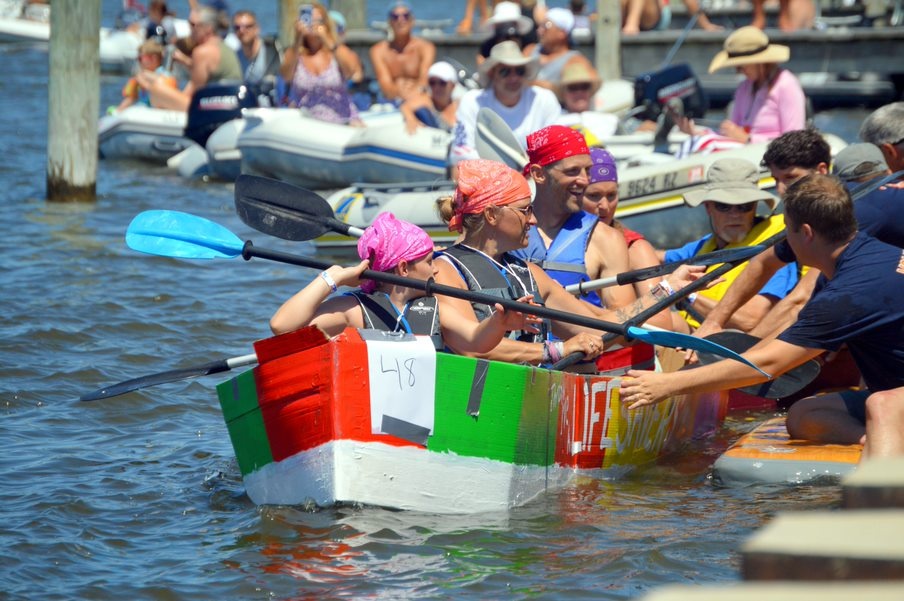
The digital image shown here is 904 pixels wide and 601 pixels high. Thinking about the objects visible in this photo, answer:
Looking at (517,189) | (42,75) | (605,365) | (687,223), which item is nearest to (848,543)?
(517,189)

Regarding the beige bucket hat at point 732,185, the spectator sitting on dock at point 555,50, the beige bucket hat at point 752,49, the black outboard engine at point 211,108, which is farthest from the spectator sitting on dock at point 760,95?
the black outboard engine at point 211,108

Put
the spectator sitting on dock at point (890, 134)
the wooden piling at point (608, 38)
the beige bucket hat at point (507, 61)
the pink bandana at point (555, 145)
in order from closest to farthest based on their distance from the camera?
1. the pink bandana at point (555, 145)
2. the spectator sitting on dock at point (890, 134)
3. the beige bucket hat at point (507, 61)
4. the wooden piling at point (608, 38)

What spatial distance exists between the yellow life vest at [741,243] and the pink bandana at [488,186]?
1701mm

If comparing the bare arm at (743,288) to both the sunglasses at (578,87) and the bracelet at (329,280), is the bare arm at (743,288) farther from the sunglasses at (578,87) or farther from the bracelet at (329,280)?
the sunglasses at (578,87)

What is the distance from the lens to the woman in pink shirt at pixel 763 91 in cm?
888

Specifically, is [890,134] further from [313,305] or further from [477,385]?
[313,305]

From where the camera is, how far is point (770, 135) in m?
9.08

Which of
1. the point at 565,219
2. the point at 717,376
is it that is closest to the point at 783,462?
the point at 717,376

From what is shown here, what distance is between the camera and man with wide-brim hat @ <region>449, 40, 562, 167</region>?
904 cm

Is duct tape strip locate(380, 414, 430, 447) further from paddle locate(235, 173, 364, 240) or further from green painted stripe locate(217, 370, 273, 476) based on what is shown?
paddle locate(235, 173, 364, 240)

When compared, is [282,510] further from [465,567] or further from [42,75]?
[42,75]

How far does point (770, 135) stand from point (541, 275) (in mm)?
4715

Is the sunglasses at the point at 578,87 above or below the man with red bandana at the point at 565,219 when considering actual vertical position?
above

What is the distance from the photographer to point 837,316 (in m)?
4.30
